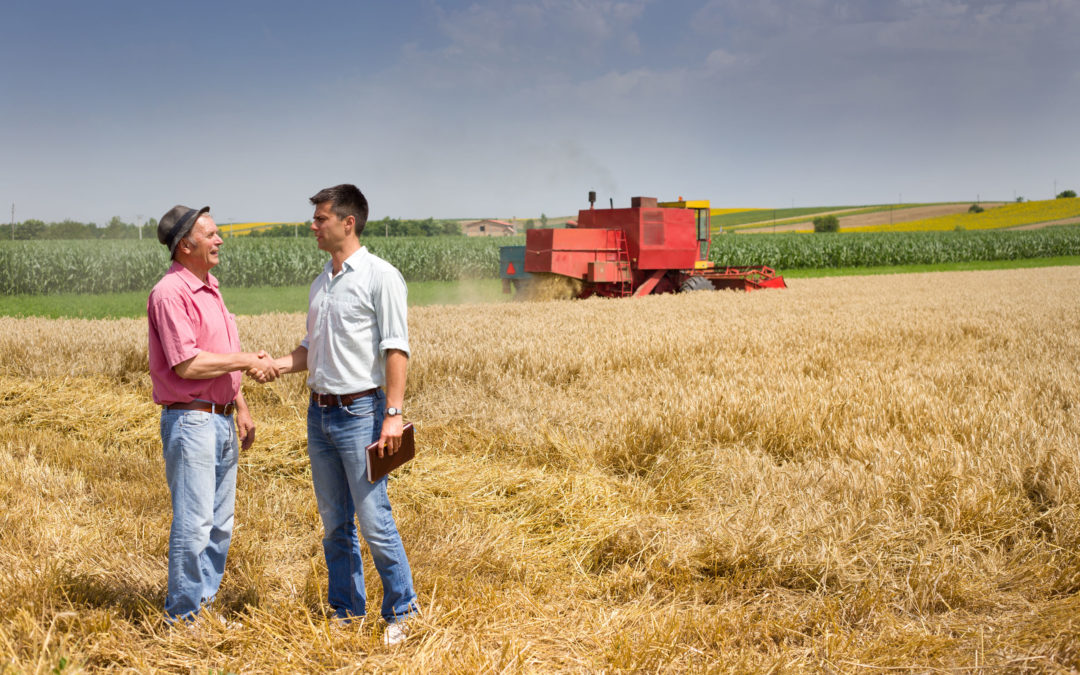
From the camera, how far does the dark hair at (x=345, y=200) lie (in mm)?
3127

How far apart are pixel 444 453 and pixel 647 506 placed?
1.91 meters

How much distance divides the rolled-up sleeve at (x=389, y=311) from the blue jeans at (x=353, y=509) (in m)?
0.27

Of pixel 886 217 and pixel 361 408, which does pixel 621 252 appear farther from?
pixel 886 217

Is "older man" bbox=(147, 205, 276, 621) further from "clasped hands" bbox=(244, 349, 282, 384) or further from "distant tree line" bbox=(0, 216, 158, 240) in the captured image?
"distant tree line" bbox=(0, 216, 158, 240)

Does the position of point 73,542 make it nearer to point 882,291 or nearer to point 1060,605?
point 1060,605

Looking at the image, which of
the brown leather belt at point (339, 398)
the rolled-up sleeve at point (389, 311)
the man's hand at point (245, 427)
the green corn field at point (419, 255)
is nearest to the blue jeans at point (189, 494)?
the man's hand at point (245, 427)

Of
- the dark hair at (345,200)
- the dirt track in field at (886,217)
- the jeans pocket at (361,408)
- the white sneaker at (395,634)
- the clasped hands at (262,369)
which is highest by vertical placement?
the dirt track in field at (886,217)

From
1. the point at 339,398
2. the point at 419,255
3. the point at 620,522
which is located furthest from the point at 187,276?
the point at 419,255

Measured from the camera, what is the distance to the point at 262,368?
3.30 m

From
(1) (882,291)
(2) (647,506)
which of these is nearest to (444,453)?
(2) (647,506)

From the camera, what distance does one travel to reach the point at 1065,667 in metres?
2.98

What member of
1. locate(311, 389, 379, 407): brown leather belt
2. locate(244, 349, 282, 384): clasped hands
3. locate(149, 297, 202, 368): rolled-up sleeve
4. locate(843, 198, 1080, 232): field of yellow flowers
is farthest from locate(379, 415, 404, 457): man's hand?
locate(843, 198, 1080, 232): field of yellow flowers

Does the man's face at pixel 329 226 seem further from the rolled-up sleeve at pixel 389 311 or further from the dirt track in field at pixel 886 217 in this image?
the dirt track in field at pixel 886 217

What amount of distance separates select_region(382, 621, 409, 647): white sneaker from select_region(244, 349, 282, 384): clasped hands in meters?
1.16
